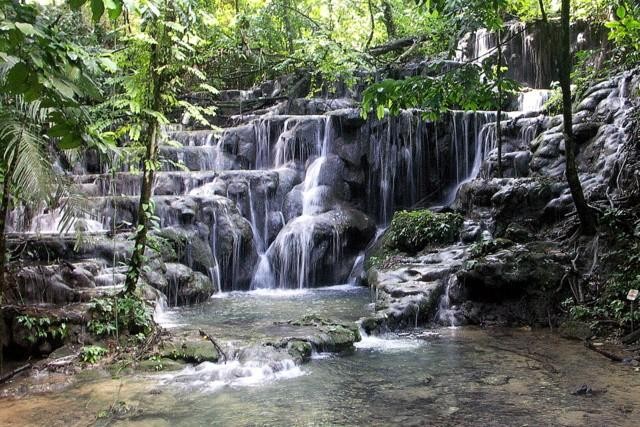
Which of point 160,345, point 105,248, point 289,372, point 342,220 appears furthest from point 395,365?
point 342,220

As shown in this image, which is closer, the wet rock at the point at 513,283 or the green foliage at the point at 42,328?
the green foliage at the point at 42,328

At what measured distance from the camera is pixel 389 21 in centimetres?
2386

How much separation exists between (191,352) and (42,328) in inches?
71.0

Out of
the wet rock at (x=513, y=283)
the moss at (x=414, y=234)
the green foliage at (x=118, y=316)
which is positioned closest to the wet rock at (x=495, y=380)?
the wet rock at (x=513, y=283)

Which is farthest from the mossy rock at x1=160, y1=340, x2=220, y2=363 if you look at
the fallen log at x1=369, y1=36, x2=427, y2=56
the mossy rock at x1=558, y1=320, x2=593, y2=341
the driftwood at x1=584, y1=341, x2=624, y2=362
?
the fallen log at x1=369, y1=36, x2=427, y2=56

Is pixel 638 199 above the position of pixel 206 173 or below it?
below

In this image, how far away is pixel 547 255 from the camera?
8.76 metres

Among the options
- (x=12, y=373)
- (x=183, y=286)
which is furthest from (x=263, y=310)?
(x=12, y=373)

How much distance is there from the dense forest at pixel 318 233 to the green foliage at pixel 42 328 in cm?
3

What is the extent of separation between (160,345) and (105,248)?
14.2 ft

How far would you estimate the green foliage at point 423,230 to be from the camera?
11.7 metres

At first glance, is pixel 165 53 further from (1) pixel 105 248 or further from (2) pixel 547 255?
(2) pixel 547 255

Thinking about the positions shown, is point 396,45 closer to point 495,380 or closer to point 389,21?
point 389,21

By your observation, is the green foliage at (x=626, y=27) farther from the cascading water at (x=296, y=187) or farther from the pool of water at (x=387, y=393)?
the cascading water at (x=296, y=187)
